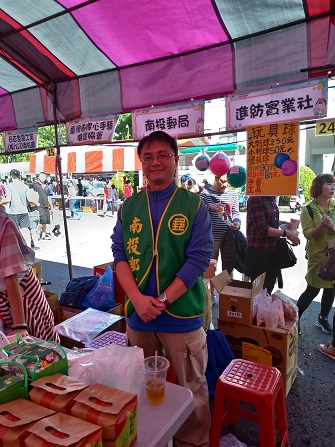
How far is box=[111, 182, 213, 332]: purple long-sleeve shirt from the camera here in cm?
162

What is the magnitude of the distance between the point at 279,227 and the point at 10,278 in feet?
8.80

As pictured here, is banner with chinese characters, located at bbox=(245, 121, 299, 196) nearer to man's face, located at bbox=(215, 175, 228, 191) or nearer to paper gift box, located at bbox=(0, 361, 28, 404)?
man's face, located at bbox=(215, 175, 228, 191)

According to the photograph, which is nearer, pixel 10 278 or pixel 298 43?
pixel 10 278

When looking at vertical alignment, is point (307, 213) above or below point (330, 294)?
above

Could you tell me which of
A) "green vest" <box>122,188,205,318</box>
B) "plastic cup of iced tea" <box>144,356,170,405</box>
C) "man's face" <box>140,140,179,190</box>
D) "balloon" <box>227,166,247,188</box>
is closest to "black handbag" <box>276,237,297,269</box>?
"balloon" <box>227,166,247,188</box>

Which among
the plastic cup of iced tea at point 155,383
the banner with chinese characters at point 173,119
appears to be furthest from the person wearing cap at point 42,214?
the plastic cup of iced tea at point 155,383

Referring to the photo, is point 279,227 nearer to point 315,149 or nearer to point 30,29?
point 30,29

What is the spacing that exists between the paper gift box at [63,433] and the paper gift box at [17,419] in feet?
0.06

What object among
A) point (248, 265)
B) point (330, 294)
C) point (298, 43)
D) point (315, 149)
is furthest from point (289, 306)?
point (315, 149)

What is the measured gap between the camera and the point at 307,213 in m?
3.23

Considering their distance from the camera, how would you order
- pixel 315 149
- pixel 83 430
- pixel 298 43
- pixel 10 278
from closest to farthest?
pixel 83 430, pixel 10 278, pixel 298 43, pixel 315 149

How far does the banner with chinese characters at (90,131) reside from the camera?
3.95m

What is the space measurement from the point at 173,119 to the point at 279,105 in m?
1.13

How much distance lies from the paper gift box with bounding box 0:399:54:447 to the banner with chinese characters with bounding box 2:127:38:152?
15.1 ft
